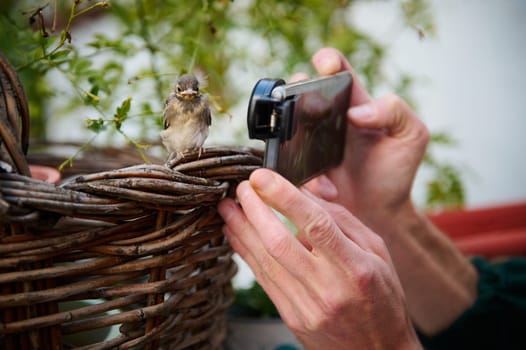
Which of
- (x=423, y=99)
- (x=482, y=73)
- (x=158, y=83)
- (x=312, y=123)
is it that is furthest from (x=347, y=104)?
(x=482, y=73)

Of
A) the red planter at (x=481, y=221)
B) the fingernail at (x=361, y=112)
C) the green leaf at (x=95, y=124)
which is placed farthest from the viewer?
the red planter at (x=481, y=221)

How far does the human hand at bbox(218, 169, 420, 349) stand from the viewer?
1.72 feet

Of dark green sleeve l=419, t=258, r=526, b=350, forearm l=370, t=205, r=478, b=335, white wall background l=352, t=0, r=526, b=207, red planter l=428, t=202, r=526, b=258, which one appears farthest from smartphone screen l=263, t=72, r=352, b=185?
white wall background l=352, t=0, r=526, b=207

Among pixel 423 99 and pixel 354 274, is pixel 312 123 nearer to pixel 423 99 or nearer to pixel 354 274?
pixel 354 274

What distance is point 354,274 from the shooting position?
0.56m

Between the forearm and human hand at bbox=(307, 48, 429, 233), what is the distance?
3cm

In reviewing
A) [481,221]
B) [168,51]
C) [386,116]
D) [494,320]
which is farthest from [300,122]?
[481,221]

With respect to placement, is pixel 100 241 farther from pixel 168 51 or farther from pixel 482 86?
pixel 482 86

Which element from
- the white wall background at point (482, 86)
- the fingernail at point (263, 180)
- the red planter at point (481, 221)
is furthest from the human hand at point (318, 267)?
the white wall background at point (482, 86)

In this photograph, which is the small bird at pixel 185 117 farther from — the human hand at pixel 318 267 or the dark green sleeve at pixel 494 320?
the dark green sleeve at pixel 494 320

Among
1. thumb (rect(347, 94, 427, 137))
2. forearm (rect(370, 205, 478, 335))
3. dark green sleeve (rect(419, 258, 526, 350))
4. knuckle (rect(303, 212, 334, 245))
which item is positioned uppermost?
thumb (rect(347, 94, 427, 137))

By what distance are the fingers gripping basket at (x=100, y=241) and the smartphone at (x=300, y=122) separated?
40 millimetres

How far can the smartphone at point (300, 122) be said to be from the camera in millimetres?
530

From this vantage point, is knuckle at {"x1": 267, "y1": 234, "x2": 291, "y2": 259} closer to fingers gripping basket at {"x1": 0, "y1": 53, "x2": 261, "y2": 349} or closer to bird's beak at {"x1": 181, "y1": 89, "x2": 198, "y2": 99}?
fingers gripping basket at {"x1": 0, "y1": 53, "x2": 261, "y2": 349}
